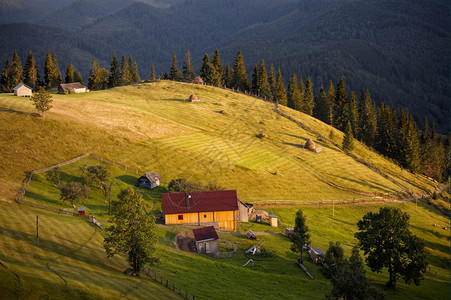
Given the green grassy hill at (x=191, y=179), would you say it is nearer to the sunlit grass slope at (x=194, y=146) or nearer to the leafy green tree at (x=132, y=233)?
the sunlit grass slope at (x=194, y=146)

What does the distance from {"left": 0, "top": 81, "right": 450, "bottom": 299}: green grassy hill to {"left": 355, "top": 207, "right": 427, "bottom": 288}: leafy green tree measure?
2.67 metres

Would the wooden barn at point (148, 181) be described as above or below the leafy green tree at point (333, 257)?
above

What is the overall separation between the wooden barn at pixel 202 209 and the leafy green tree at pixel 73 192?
13.2 metres

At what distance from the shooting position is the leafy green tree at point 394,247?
57156mm

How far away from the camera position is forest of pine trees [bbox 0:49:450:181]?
139750mm

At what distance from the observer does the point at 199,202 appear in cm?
7319

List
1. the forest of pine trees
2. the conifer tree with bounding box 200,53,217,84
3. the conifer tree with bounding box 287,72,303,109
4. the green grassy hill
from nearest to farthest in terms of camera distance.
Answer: the green grassy hill → the forest of pine trees → the conifer tree with bounding box 287,72,303,109 → the conifer tree with bounding box 200,53,217,84

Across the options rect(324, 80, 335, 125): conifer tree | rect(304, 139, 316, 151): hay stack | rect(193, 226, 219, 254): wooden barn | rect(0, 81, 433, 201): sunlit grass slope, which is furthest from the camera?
rect(324, 80, 335, 125): conifer tree

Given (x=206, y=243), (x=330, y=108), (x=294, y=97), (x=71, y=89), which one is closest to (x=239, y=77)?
(x=294, y=97)

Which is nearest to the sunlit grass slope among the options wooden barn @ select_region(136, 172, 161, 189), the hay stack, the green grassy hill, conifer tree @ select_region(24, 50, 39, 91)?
the green grassy hill

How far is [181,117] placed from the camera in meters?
123

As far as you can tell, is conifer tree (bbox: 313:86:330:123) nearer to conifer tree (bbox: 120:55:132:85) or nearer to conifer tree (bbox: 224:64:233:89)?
conifer tree (bbox: 224:64:233:89)

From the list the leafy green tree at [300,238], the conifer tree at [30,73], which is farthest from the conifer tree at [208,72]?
the leafy green tree at [300,238]

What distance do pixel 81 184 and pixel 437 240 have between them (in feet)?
227
